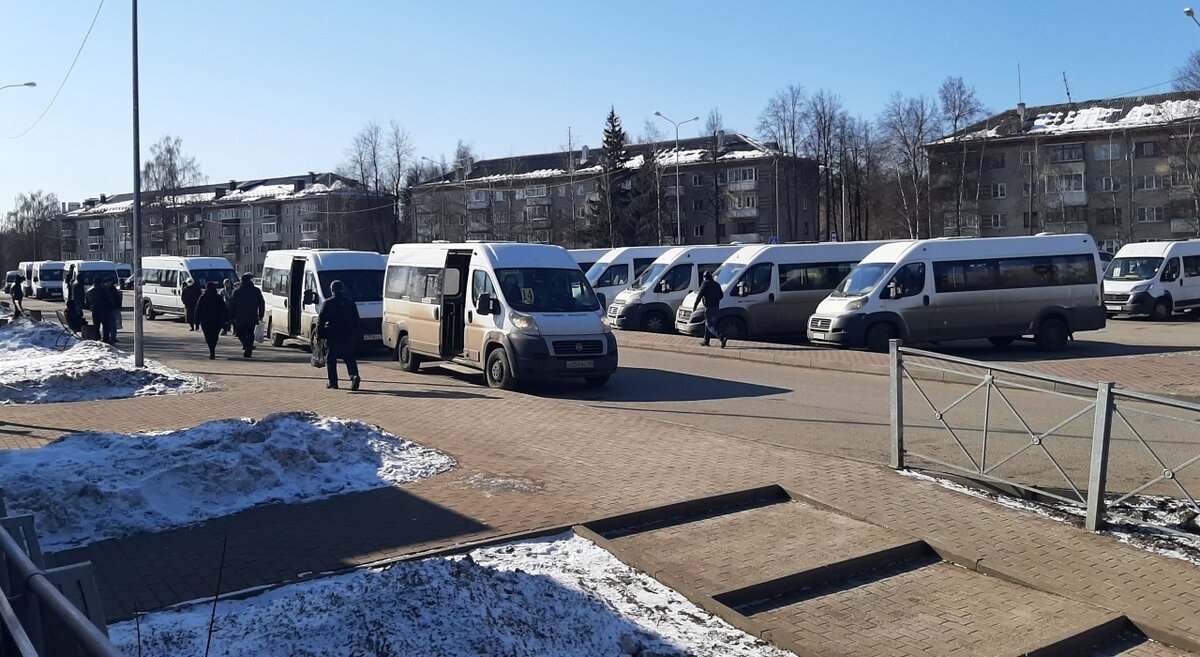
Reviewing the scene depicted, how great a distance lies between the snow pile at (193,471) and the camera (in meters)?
7.53

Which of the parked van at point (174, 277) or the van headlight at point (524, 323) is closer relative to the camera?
the van headlight at point (524, 323)

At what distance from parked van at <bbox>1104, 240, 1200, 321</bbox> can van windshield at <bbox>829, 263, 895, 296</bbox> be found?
1527cm

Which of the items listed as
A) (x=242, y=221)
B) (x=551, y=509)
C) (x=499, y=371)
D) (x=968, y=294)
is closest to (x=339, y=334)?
(x=499, y=371)

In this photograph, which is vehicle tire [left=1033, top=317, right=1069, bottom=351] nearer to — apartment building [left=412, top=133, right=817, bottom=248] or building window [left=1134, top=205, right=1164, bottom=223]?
building window [left=1134, top=205, right=1164, bottom=223]

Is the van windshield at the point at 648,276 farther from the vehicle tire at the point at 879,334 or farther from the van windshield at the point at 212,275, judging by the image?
the van windshield at the point at 212,275

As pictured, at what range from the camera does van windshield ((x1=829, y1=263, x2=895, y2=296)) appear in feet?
70.0

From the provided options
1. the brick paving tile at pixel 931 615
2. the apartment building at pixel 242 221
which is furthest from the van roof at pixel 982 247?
the apartment building at pixel 242 221

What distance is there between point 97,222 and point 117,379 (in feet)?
435

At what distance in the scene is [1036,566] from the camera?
674cm

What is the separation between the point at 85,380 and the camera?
15906 mm

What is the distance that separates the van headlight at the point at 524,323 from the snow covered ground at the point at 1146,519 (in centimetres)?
819

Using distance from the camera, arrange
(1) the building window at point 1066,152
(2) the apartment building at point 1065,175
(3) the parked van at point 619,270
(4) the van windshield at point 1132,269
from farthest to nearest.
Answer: (1) the building window at point 1066,152 < (2) the apartment building at point 1065,175 < (4) the van windshield at point 1132,269 < (3) the parked van at point 619,270

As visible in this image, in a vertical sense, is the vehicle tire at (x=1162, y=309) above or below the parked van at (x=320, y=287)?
below

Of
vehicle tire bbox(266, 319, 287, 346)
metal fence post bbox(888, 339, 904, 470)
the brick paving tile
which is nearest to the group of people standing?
vehicle tire bbox(266, 319, 287, 346)
